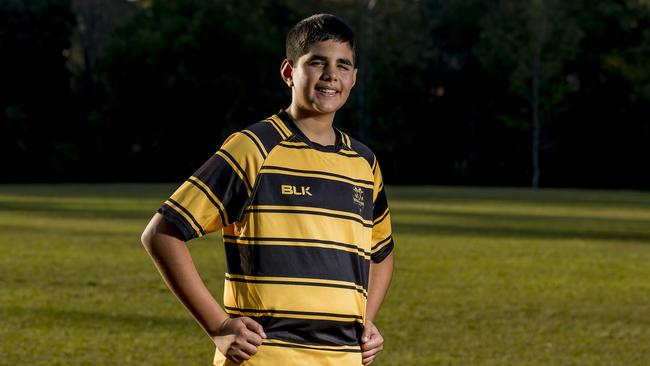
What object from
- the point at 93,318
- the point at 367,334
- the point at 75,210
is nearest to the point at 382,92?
the point at 75,210

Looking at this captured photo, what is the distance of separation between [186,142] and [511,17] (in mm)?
19616

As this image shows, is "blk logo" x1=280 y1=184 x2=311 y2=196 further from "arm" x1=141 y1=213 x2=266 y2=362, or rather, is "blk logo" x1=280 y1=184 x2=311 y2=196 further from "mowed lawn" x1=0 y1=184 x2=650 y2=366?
"mowed lawn" x1=0 y1=184 x2=650 y2=366

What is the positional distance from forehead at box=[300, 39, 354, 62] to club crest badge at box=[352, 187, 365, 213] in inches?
14.0

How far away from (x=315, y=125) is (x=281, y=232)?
0.33 meters

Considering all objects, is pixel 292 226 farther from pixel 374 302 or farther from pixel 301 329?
pixel 374 302

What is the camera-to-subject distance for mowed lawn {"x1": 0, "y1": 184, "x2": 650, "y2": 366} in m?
9.40

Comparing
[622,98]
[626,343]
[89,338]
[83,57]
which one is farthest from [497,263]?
[83,57]

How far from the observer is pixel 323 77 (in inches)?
126

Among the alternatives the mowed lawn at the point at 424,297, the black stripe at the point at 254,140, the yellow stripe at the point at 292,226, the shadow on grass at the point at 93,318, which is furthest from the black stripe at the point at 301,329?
the shadow on grass at the point at 93,318

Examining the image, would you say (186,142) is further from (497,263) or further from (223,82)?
(497,263)

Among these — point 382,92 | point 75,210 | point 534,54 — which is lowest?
point 382,92

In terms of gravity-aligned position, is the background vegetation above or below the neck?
below

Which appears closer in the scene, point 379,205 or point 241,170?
point 241,170

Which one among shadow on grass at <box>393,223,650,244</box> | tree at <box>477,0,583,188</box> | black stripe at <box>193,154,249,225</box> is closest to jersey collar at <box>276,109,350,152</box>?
black stripe at <box>193,154,249,225</box>
